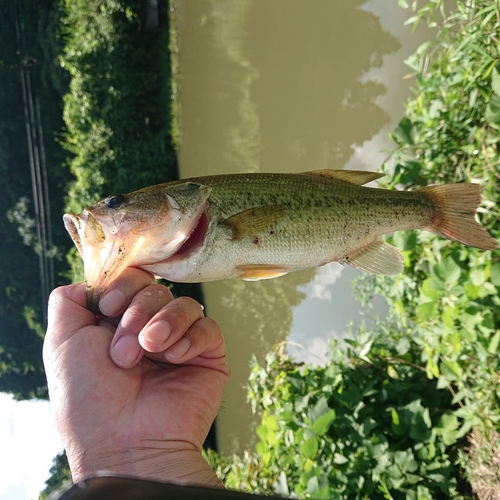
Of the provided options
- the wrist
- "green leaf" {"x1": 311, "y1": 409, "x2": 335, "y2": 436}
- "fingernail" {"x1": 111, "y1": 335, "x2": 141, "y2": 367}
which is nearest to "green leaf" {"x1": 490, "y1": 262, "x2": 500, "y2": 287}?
"green leaf" {"x1": 311, "y1": 409, "x2": 335, "y2": 436}

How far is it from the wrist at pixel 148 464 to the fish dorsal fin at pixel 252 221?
837 mm

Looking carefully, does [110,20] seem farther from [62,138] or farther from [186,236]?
[186,236]

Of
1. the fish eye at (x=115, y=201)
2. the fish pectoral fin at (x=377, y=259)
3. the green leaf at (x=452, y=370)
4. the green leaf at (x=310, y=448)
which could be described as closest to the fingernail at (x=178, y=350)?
the fish eye at (x=115, y=201)

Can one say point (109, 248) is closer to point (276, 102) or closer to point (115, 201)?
point (115, 201)

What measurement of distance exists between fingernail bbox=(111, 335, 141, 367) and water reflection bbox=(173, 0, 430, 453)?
3.93m

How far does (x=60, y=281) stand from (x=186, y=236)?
36.9ft

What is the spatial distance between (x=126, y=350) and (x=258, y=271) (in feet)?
1.89

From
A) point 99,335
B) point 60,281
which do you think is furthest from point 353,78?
point 60,281

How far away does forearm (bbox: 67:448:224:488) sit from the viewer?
140cm

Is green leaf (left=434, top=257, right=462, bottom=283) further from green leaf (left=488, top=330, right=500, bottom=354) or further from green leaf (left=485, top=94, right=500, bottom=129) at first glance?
green leaf (left=485, top=94, right=500, bottom=129)

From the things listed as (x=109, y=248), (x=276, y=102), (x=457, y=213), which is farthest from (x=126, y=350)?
(x=276, y=102)

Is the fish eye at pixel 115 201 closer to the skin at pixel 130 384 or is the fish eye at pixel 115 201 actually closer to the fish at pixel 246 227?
the fish at pixel 246 227

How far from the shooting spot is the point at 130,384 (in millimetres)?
1562

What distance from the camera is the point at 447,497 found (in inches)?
117
